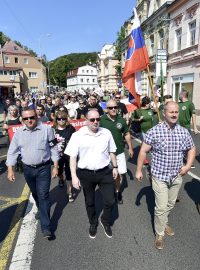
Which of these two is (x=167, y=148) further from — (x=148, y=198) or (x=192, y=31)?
(x=192, y=31)

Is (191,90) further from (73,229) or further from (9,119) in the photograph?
(73,229)

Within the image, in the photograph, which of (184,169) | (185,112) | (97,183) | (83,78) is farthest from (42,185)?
(83,78)

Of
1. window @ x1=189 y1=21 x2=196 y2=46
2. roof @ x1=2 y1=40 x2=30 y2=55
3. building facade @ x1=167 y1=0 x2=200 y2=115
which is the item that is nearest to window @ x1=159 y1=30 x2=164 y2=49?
building facade @ x1=167 y1=0 x2=200 y2=115

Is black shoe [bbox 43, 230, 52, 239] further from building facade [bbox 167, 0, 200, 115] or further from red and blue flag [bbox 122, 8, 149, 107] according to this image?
building facade [bbox 167, 0, 200, 115]

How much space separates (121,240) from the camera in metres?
3.53

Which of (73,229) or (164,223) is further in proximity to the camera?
(73,229)

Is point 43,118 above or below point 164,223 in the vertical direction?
above

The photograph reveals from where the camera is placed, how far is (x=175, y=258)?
10.2 feet

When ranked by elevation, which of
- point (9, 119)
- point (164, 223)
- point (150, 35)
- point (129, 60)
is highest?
point (150, 35)

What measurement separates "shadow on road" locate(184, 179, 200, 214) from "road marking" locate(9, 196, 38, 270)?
2.78 meters

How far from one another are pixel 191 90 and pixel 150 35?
33.4ft

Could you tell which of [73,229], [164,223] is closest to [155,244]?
[164,223]

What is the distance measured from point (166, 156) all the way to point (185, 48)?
1779 centimetres

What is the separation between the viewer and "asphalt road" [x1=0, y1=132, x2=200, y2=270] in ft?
10.1
